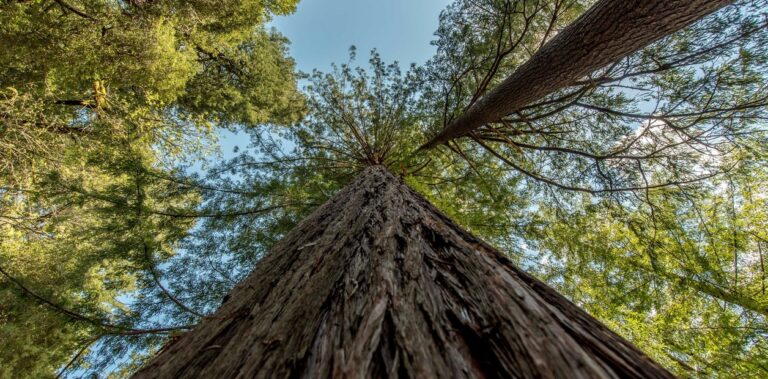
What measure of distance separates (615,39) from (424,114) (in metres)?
3.85

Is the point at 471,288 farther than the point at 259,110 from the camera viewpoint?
No

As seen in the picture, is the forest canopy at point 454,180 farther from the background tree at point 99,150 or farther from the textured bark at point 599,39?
the textured bark at point 599,39

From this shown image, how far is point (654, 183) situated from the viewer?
A: 4.32 meters

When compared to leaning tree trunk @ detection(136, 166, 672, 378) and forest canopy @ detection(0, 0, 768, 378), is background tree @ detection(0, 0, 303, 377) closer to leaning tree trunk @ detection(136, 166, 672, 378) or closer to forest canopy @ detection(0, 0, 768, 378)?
forest canopy @ detection(0, 0, 768, 378)

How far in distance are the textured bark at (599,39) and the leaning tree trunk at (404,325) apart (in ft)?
7.43

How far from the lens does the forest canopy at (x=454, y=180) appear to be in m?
3.50

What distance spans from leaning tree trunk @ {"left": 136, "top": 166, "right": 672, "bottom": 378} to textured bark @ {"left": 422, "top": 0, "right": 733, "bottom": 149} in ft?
7.43

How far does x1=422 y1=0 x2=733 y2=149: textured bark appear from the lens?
2084 mm

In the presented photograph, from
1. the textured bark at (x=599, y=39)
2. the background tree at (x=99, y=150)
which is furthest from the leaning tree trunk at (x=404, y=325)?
the textured bark at (x=599, y=39)

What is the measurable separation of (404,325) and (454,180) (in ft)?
16.4

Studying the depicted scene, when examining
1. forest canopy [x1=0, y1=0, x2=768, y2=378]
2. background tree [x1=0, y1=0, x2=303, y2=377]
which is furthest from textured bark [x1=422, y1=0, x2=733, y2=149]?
background tree [x1=0, y1=0, x2=303, y2=377]

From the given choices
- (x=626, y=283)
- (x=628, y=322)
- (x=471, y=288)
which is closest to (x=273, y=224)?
(x=471, y=288)

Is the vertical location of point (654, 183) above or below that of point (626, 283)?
above

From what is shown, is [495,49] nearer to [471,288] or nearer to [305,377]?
[471,288]
